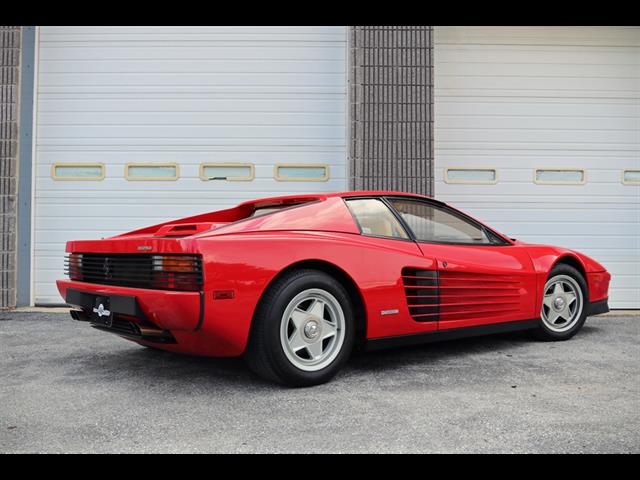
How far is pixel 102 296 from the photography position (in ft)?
9.04

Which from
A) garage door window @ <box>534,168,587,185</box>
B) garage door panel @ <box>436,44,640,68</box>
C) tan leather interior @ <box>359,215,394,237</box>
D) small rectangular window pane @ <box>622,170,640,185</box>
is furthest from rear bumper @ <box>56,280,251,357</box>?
small rectangular window pane @ <box>622,170,640,185</box>

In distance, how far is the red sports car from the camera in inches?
97.9

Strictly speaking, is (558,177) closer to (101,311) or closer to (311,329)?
(311,329)

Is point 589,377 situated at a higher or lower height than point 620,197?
lower

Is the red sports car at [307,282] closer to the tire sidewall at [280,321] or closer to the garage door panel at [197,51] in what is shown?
the tire sidewall at [280,321]

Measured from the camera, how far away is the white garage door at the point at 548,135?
6.22 metres

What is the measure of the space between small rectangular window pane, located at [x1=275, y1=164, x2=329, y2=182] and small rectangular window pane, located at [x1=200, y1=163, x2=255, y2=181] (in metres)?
0.35

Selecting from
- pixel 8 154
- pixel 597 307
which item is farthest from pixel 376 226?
pixel 8 154

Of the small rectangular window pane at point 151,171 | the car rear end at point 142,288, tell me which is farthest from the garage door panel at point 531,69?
the car rear end at point 142,288

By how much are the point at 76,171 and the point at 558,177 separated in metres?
5.89

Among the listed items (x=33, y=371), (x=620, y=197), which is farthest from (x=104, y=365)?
(x=620, y=197)

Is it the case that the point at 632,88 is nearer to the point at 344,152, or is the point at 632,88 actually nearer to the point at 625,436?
the point at 344,152

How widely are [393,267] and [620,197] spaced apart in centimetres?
465

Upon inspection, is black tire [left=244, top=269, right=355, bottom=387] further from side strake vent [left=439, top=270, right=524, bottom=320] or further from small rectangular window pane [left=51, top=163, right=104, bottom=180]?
small rectangular window pane [left=51, top=163, right=104, bottom=180]
